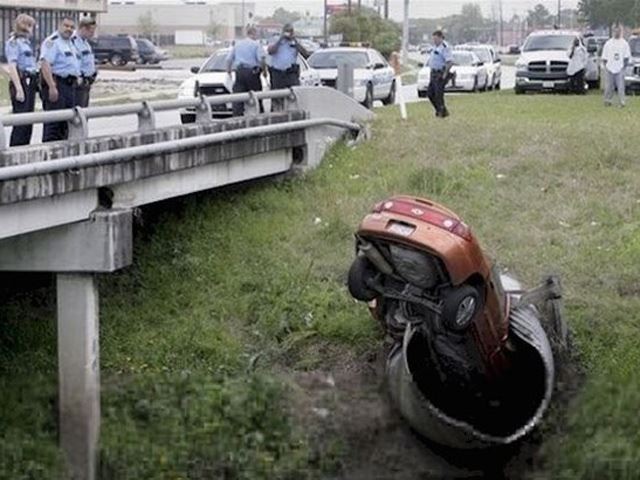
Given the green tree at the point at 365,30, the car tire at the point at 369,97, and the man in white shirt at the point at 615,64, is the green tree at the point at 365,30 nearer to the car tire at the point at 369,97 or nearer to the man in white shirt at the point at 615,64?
the car tire at the point at 369,97

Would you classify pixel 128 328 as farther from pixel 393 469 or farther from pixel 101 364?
pixel 393 469

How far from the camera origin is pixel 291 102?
1891cm

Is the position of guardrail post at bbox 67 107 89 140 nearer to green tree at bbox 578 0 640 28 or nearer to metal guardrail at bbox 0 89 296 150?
metal guardrail at bbox 0 89 296 150

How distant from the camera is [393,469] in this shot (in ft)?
40.9

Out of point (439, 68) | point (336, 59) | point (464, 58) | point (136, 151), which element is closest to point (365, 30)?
point (464, 58)

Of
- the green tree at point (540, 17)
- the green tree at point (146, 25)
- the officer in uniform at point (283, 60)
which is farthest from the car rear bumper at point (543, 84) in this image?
the green tree at point (540, 17)

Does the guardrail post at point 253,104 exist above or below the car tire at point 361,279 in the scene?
above

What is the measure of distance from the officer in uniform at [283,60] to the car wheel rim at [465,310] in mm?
10284

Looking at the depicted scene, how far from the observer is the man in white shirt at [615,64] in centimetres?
2792

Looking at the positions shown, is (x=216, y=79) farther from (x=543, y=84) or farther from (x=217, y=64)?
(x=543, y=84)

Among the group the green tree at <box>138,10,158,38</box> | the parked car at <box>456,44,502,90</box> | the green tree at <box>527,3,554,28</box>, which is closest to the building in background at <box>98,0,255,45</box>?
the green tree at <box>138,10,158,38</box>

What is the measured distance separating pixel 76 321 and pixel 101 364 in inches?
50.9

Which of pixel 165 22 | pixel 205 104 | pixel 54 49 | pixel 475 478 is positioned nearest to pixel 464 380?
pixel 475 478

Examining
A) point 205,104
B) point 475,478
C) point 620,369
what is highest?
point 205,104
